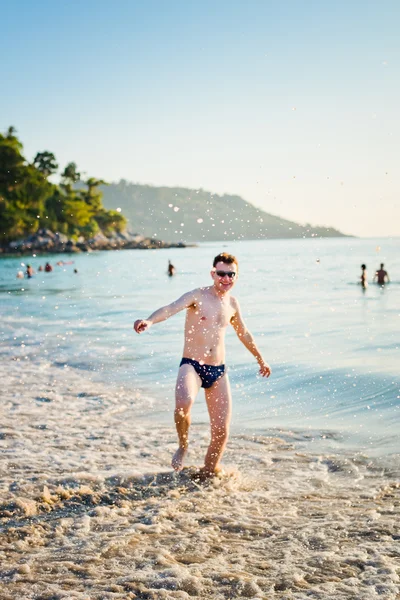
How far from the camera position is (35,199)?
121m

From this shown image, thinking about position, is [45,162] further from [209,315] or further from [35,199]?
[209,315]

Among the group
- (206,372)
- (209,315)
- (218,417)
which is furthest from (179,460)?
(209,315)

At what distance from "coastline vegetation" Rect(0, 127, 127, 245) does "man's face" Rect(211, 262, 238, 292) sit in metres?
114

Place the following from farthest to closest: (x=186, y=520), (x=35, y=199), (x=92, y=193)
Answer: (x=92, y=193)
(x=35, y=199)
(x=186, y=520)

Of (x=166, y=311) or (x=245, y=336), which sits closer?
(x=166, y=311)

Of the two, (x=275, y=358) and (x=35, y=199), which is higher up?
(x=35, y=199)

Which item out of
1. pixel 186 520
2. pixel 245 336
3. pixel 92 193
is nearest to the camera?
pixel 186 520

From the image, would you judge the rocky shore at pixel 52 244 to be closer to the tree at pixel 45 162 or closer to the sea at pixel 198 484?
A: the tree at pixel 45 162

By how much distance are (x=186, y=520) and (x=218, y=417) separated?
1.23m

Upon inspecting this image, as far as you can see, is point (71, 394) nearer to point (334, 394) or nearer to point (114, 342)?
point (334, 394)

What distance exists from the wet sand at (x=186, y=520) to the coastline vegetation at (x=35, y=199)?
113038 millimetres

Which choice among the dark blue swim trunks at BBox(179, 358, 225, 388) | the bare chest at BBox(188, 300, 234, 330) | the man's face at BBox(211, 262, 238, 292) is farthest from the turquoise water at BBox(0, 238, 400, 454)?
the man's face at BBox(211, 262, 238, 292)

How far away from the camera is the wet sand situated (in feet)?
12.7

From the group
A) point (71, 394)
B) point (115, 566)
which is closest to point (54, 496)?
point (115, 566)
